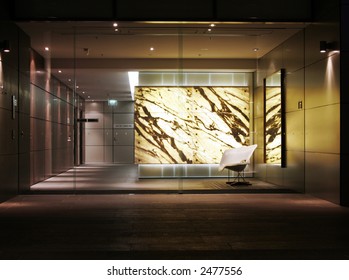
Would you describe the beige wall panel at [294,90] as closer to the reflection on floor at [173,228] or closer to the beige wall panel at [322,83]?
the beige wall panel at [322,83]

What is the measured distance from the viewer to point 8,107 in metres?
9.98

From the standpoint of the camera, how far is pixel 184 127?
14336mm

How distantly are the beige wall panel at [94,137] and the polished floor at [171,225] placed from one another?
1234 centimetres

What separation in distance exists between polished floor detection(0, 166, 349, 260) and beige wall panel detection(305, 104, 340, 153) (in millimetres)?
1099

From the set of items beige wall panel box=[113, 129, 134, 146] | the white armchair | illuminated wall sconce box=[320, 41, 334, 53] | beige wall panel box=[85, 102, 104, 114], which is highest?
illuminated wall sconce box=[320, 41, 334, 53]

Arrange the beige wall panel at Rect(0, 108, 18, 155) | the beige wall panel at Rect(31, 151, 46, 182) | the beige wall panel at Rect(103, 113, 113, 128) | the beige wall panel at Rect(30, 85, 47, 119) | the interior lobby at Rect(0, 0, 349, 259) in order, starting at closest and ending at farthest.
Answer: the interior lobby at Rect(0, 0, 349, 259) → the beige wall panel at Rect(0, 108, 18, 155) → the beige wall panel at Rect(30, 85, 47, 119) → the beige wall panel at Rect(31, 151, 46, 182) → the beige wall panel at Rect(103, 113, 113, 128)

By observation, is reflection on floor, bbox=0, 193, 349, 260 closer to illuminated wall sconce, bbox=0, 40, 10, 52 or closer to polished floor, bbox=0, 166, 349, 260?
polished floor, bbox=0, 166, 349, 260

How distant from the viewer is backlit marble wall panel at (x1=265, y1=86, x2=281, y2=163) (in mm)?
12633

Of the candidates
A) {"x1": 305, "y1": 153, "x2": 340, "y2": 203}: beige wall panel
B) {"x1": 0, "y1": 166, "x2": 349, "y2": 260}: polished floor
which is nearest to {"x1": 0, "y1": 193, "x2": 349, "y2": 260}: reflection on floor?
{"x1": 0, "y1": 166, "x2": 349, "y2": 260}: polished floor

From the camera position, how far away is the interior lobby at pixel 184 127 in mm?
6555

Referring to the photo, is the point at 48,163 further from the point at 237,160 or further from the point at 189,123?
the point at 237,160

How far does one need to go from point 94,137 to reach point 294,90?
1411 cm

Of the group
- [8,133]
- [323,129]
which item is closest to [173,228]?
[323,129]

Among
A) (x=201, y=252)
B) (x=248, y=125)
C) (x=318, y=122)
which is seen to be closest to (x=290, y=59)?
(x=318, y=122)
